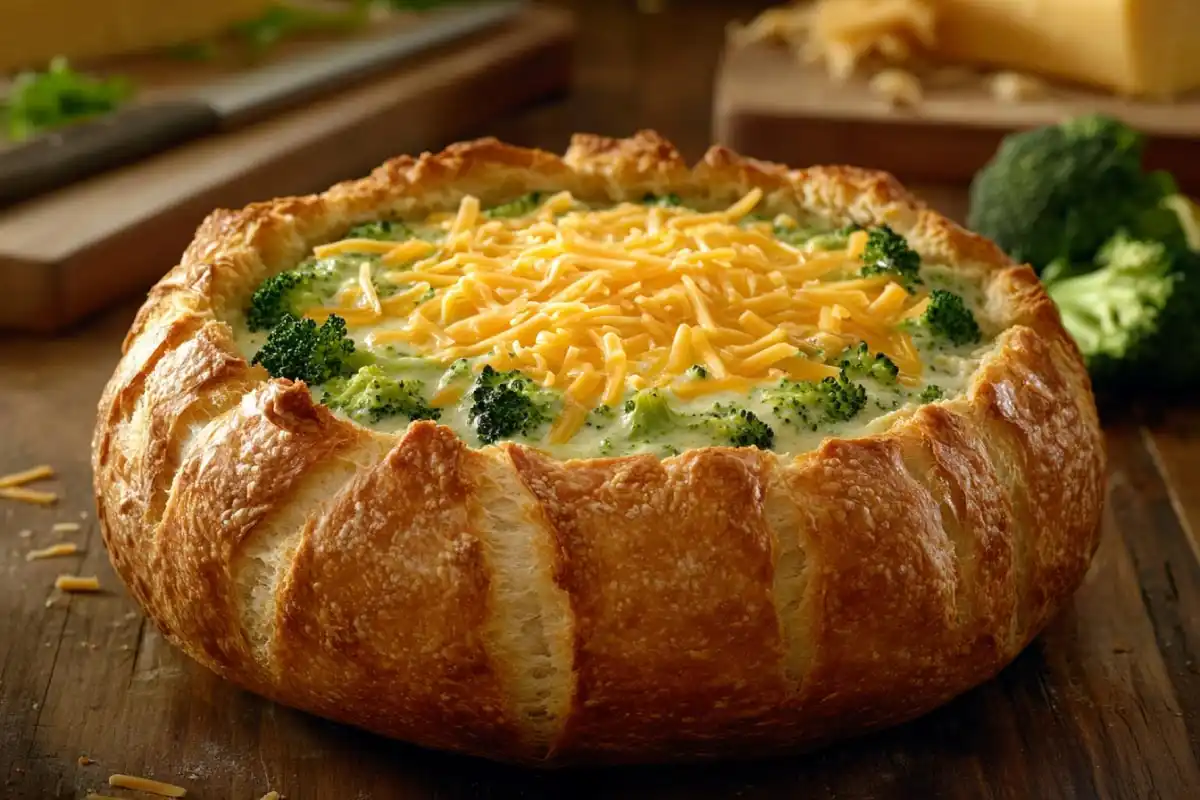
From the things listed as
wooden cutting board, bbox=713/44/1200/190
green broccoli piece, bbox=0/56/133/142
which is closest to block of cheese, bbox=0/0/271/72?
green broccoli piece, bbox=0/56/133/142

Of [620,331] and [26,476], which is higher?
[620,331]

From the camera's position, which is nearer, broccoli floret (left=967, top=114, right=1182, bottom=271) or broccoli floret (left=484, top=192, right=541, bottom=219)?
broccoli floret (left=484, top=192, right=541, bottom=219)

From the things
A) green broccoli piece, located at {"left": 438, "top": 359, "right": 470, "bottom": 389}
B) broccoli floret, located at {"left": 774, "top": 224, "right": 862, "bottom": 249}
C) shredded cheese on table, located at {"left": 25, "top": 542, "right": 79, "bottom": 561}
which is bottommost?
shredded cheese on table, located at {"left": 25, "top": 542, "right": 79, "bottom": 561}

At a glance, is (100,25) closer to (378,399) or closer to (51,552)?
(51,552)

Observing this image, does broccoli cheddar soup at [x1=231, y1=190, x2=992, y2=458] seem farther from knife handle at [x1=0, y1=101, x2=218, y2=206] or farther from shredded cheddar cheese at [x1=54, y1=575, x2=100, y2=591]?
knife handle at [x1=0, y1=101, x2=218, y2=206]

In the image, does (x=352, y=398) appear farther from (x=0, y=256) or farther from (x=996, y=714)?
(x=0, y=256)

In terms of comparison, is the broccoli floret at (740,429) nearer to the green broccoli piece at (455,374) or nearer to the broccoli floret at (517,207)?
the green broccoli piece at (455,374)

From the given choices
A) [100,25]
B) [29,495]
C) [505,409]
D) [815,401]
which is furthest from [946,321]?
[100,25]
